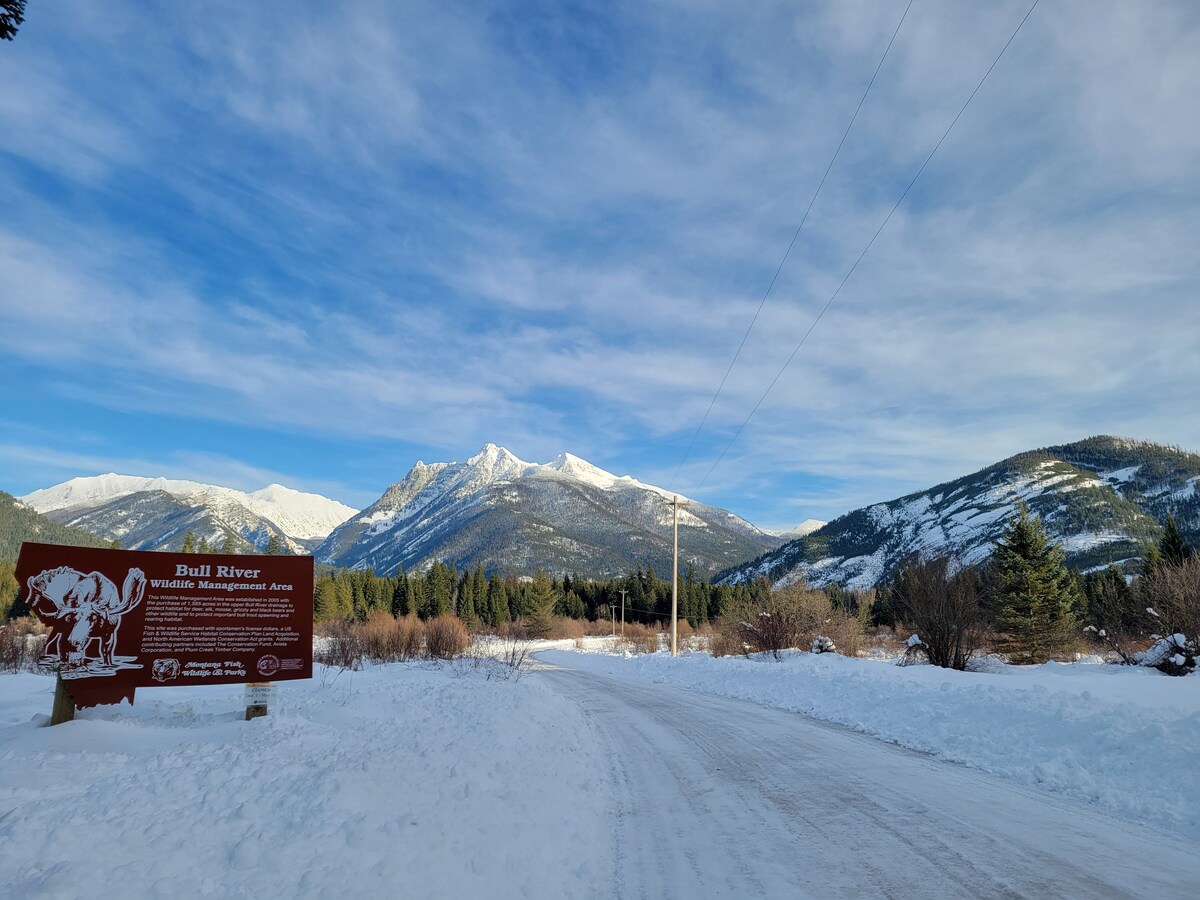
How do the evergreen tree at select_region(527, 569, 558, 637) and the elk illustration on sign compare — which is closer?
the elk illustration on sign

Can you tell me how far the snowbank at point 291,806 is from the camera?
186 inches

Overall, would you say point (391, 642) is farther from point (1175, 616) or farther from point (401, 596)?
point (401, 596)

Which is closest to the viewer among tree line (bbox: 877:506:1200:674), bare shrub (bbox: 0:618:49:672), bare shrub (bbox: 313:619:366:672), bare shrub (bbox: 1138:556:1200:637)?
bare shrub (bbox: 0:618:49:672)

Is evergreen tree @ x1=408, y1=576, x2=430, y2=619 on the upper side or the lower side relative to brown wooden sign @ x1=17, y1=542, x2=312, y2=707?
lower

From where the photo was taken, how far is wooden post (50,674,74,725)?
330 inches

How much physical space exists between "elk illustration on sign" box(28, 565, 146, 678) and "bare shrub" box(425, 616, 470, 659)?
1741 centimetres

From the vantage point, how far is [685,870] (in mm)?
5539

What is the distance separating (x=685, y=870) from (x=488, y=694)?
935 cm

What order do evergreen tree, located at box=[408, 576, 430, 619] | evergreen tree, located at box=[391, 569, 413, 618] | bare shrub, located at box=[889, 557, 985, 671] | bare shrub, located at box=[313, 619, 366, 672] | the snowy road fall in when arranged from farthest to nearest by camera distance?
evergreen tree, located at box=[391, 569, 413, 618] → evergreen tree, located at box=[408, 576, 430, 619] → bare shrub, located at box=[889, 557, 985, 671] → bare shrub, located at box=[313, 619, 366, 672] → the snowy road

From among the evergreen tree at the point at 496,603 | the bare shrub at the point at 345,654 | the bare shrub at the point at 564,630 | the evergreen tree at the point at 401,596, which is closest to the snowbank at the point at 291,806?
the bare shrub at the point at 345,654

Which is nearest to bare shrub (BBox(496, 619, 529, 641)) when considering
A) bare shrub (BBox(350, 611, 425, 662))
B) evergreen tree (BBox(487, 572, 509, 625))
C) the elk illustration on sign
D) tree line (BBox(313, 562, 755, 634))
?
tree line (BBox(313, 562, 755, 634))

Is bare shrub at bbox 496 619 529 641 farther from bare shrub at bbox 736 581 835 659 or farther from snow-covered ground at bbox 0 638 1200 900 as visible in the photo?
snow-covered ground at bbox 0 638 1200 900

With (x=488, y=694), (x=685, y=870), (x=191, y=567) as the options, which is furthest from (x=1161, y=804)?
(x=191, y=567)

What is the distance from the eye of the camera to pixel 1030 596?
33.0 meters
